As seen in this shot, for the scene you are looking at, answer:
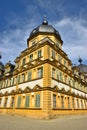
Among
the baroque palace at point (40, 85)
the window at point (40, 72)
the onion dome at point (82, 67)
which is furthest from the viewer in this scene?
the onion dome at point (82, 67)

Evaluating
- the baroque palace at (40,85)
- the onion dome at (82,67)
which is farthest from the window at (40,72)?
the onion dome at (82,67)

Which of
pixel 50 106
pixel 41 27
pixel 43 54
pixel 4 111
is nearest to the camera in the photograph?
pixel 50 106

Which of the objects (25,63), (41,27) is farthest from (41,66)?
(41,27)

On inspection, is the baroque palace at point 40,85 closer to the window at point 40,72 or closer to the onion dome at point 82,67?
the window at point 40,72

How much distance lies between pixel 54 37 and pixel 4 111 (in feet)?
58.2

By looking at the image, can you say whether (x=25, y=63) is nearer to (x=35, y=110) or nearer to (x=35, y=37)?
(x=35, y=37)

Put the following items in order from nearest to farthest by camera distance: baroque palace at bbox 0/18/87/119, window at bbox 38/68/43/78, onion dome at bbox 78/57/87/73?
baroque palace at bbox 0/18/87/119 < window at bbox 38/68/43/78 < onion dome at bbox 78/57/87/73

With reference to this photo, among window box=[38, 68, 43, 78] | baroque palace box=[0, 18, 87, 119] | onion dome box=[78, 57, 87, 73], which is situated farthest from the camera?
onion dome box=[78, 57, 87, 73]

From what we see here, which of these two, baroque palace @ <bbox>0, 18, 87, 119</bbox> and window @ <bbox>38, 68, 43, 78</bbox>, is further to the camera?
window @ <bbox>38, 68, 43, 78</bbox>

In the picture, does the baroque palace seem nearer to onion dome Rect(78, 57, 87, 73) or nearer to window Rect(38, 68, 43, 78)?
window Rect(38, 68, 43, 78)

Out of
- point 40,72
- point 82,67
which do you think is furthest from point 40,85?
point 82,67

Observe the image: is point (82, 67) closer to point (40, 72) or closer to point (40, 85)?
point (40, 72)

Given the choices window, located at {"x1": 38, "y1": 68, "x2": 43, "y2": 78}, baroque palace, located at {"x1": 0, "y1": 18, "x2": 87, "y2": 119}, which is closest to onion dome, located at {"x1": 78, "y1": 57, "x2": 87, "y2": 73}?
baroque palace, located at {"x1": 0, "y1": 18, "x2": 87, "y2": 119}

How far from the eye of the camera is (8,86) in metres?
23.8
